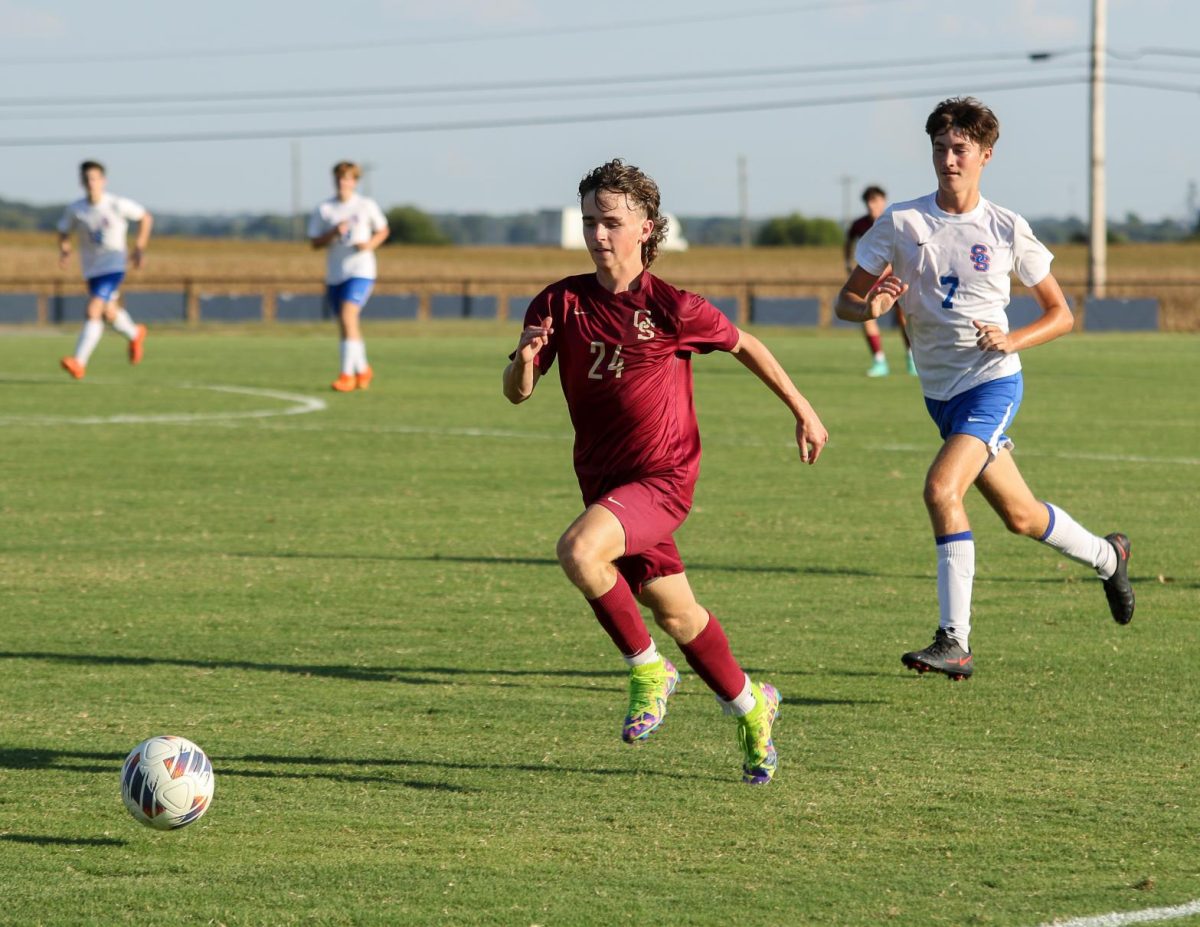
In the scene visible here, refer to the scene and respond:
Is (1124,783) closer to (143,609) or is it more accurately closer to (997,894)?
(997,894)

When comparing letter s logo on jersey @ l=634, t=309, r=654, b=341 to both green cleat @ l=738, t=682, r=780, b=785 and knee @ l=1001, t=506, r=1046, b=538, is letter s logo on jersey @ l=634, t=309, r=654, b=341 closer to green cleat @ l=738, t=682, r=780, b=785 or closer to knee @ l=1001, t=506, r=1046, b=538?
green cleat @ l=738, t=682, r=780, b=785

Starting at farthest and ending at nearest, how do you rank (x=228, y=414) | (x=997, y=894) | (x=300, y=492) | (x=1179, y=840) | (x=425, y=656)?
1. (x=228, y=414)
2. (x=300, y=492)
3. (x=425, y=656)
4. (x=1179, y=840)
5. (x=997, y=894)

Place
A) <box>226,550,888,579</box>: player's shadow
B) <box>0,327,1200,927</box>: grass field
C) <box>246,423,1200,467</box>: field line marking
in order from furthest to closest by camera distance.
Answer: <box>246,423,1200,467</box>: field line marking → <box>226,550,888,579</box>: player's shadow → <box>0,327,1200,927</box>: grass field

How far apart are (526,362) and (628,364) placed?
0.37 m

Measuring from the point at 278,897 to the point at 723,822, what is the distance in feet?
4.21

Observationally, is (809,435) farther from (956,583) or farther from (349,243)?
(349,243)

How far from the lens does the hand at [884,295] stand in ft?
23.2

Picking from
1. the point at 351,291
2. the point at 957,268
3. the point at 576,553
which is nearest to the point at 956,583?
the point at 957,268

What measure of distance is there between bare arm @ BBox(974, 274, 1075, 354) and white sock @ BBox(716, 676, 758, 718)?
222 cm

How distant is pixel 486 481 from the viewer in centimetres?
1352

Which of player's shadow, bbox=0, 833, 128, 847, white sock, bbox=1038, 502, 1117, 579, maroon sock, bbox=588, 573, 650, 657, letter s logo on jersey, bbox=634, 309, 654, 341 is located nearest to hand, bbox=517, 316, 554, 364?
letter s logo on jersey, bbox=634, 309, 654, 341

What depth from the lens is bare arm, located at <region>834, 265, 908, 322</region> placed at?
7.10 metres

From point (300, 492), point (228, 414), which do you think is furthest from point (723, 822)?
point (228, 414)

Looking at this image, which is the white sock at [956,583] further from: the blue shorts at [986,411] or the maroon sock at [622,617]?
the maroon sock at [622,617]
